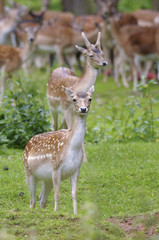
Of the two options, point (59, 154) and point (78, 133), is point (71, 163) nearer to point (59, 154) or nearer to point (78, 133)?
point (59, 154)

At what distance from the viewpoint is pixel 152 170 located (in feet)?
21.8

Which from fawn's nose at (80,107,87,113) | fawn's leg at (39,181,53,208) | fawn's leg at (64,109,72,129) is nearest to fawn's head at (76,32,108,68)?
fawn's leg at (64,109,72,129)

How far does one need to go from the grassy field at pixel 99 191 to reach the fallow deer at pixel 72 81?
53 centimetres

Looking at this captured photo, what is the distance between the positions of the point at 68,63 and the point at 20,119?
9.74 metres

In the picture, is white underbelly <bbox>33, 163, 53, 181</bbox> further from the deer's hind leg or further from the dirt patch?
the dirt patch

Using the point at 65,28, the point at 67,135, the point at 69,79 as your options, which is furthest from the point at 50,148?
the point at 65,28

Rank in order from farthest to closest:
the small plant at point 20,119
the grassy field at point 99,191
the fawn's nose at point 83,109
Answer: the small plant at point 20,119 < the fawn's nose at point 83,109 < the grassy field at point 99,191

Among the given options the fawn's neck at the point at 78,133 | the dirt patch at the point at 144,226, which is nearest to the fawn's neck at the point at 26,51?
the fawn's neck at the point at 78,133

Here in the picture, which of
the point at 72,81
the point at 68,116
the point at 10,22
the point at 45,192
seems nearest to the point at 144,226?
the point at 45,192

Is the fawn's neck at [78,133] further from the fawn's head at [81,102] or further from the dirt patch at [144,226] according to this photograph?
the dirt patch at [144,226]

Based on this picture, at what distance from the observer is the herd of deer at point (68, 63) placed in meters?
4.95

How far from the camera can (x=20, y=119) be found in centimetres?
778

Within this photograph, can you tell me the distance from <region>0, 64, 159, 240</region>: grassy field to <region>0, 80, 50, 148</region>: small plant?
18cm

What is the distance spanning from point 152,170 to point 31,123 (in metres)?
1.97
